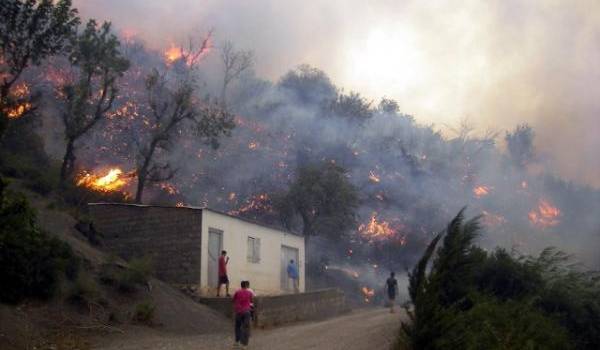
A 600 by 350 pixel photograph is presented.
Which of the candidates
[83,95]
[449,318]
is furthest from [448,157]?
[449,318]

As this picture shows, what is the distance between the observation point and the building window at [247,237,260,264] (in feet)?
90.8

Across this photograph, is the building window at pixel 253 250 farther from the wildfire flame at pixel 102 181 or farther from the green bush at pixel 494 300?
the green bush at pixel 494 300

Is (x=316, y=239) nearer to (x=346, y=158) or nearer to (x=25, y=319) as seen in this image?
(x=346, y=158)

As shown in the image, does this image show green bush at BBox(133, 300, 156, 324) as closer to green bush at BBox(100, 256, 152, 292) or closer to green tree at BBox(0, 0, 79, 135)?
green bush at BBox(100, 256, 152, 292)

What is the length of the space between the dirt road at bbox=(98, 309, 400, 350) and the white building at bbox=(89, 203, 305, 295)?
5.28 meters

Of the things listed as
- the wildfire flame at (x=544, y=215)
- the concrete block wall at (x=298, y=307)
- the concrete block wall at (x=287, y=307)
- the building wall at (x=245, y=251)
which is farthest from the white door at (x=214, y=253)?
the wildfire flame at (x=544, y=215)

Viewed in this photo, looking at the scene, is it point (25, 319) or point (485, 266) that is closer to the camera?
point (25, 319)

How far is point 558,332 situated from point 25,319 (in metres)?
13.8

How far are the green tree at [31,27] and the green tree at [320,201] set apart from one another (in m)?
19.5

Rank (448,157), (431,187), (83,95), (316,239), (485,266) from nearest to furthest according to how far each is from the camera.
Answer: (485,266), (83,95), (316,239), (431,187), (448,157)

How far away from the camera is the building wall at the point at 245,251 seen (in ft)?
81.1

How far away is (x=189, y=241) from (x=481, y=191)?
5507 centimetres

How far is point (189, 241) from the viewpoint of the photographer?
2448cm

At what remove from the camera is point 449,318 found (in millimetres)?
12867
